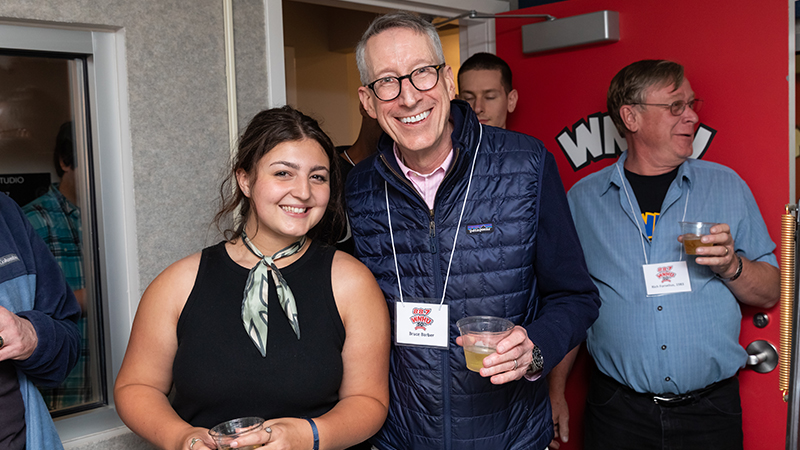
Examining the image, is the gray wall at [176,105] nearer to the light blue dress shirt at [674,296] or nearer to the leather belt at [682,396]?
the light blue dress shirt at [674,296]

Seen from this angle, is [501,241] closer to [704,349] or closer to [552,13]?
[704,349]

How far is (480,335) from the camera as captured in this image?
165cm

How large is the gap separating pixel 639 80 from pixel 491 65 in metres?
0.84

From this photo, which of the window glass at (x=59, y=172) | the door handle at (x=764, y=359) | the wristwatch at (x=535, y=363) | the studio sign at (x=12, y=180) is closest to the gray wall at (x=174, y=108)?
the window glass at (x=59, y=172)

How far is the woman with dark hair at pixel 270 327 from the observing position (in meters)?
1.80

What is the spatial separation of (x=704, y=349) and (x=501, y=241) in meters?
1.19

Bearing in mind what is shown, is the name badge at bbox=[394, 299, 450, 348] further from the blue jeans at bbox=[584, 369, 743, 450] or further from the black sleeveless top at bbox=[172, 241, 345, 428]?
the blue jeans at bbox=[584, 369, 743, 450]

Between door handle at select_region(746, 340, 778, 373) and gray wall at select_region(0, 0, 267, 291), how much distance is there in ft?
7.47

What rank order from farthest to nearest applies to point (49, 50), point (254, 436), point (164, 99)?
point (164, 99)
point (49, 50)
point (254, 436)

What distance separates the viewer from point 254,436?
1.49m

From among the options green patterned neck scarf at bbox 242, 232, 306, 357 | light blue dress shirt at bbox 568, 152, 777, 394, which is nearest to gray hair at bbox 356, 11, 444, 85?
green patterned neck scarf at bbox 242, 232, 306, 357

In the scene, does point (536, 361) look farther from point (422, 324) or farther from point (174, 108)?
point (174, 108)

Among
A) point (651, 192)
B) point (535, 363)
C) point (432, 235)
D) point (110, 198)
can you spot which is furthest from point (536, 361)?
point (110, 198)

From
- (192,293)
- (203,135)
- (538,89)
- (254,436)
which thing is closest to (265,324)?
(192,293)
